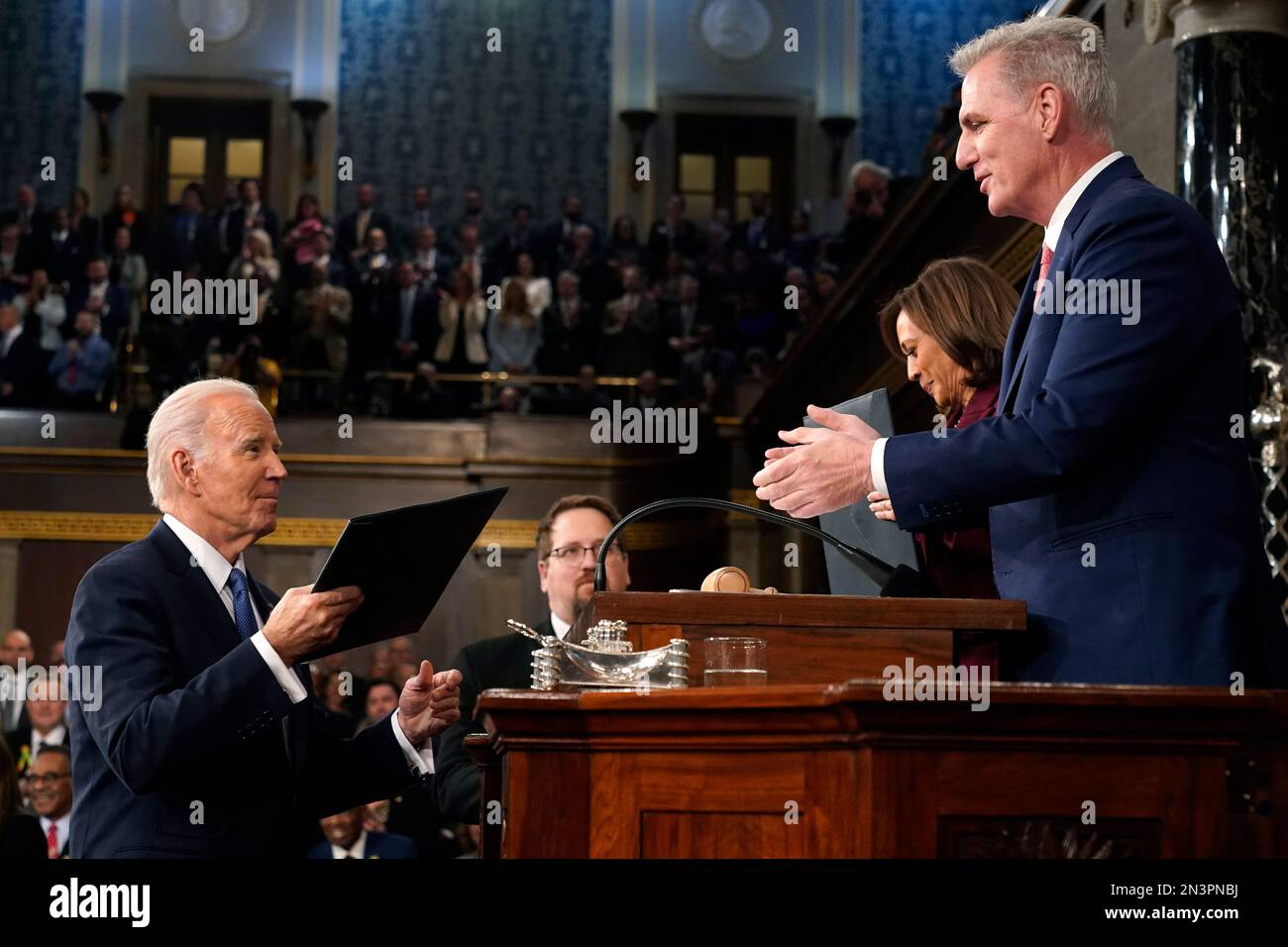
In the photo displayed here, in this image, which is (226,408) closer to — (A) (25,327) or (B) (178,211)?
(A) (25,327)

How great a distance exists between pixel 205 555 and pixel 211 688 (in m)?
0.39

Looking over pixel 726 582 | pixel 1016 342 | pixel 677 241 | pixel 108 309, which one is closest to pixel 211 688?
pixel 726 582

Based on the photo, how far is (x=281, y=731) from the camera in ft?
8.69

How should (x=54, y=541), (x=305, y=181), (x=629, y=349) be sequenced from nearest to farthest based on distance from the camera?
(x=54, y=541) → (x=629, y=349) → (x=305, y=181)

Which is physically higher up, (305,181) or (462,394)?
(305,181)

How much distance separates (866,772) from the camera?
1558 millimetres

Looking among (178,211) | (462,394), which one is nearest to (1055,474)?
(462,394)

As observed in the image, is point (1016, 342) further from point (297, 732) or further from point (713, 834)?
point (297, 732)

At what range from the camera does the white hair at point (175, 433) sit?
9.02ft

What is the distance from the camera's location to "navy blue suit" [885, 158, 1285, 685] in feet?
6.35

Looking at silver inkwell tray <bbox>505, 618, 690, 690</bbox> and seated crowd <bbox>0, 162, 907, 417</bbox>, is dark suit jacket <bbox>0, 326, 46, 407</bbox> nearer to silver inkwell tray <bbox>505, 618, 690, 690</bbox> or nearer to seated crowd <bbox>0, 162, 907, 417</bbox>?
seated crowd <bbox>0, 162, 907, 417</bbox>

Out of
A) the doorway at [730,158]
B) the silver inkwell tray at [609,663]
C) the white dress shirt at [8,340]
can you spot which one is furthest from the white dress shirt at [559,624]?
the doorway at [730,158]

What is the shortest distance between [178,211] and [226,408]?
12.2 meters

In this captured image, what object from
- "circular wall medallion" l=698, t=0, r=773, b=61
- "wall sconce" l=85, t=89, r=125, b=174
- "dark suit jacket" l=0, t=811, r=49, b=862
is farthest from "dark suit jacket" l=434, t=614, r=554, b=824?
"wall sconce" l=85, t=89, r=125, b=174
